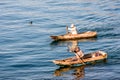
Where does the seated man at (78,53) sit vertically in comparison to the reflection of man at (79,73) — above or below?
above

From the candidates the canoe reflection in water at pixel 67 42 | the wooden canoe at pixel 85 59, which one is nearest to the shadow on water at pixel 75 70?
the wooden canoe at pixel 85 59

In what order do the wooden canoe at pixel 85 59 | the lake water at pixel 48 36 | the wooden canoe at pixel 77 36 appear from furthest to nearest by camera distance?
the wooden canoe at pixel 77 36 < the wooden canoe at pixel 85 59 < the lake water at pixel 48 36

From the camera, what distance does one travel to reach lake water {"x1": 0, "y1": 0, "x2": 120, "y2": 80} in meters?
33.5

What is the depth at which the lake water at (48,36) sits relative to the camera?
3350cm

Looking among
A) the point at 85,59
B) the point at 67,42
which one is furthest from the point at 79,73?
the point at 67,42

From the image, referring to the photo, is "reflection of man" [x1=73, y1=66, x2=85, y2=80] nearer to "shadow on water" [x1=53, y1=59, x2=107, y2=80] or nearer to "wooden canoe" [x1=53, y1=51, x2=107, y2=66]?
"shadow on water" [x1=53, y1=59, x2=107, y2=80]

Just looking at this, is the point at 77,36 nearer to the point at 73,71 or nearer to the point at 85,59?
the point at 85,59

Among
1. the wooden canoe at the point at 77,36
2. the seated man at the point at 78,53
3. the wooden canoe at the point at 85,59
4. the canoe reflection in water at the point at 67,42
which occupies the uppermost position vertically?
the wooden canoe at the point at 77,36

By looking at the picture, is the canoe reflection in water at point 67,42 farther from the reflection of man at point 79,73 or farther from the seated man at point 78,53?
the reflection of man at point 79,73

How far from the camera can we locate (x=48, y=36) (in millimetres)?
46906

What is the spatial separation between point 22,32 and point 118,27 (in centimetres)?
1330

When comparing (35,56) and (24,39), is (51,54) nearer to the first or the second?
(35,56)

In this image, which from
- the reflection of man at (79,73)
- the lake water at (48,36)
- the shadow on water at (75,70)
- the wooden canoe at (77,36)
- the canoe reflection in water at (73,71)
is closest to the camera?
the reflection of man at (79,73)

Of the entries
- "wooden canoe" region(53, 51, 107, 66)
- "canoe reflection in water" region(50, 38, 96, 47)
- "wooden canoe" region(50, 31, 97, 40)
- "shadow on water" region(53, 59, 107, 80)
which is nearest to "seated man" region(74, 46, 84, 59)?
"wooden canoe" region(53, 51, 107, 66)
